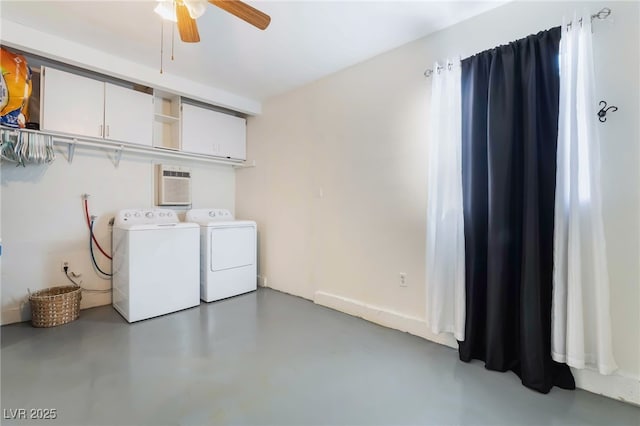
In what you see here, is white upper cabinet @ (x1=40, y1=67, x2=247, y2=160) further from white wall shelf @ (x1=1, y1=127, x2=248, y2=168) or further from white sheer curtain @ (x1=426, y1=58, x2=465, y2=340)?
white sheer curtain @ (x1=426, y1=58, x2=465, y2=340)

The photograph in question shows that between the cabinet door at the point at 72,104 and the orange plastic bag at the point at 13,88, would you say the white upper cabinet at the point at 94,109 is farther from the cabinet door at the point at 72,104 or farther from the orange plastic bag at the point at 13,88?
the orange plastic bag at the point at 13,88

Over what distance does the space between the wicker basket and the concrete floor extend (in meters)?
0.10

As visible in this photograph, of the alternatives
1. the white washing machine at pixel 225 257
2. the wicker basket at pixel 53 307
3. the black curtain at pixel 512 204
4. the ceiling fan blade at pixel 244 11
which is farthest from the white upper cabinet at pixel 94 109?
the black curtain at pixel 512 204

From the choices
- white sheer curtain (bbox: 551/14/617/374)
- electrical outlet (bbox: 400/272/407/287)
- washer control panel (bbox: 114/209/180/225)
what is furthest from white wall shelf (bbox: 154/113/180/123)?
white sheer curtain (bbox: 551/14/617/374)

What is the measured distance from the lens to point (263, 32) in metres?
2.36

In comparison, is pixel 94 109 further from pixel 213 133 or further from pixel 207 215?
pixel 207 215

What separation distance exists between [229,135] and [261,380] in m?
3.23

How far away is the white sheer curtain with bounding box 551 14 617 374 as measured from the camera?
156 cm

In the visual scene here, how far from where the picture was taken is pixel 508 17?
198cm

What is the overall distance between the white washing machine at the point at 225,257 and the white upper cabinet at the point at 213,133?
851 mm

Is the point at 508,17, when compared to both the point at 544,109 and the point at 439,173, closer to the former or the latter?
the point at 544,109

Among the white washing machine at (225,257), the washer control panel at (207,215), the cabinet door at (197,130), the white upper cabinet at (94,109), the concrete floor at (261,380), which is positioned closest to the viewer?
the concrete floor at (261,380)

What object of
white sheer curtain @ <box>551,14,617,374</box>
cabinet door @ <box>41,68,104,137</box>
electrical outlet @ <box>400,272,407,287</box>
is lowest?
electrical outlet @ <box>400,272,407,287</box>

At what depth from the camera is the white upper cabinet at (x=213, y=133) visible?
3.52 metres
